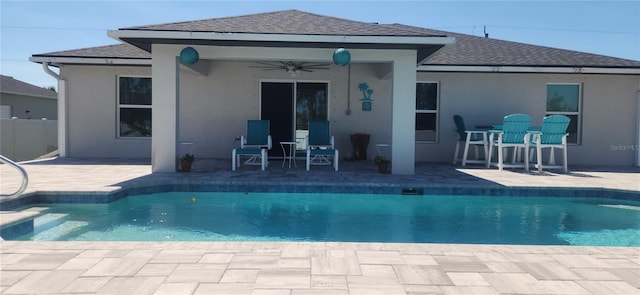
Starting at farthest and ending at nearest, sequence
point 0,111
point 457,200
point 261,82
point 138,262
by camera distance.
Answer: point 0,111 → point 261,82 → point 457,200 → point 138,262

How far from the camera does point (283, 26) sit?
7.48 meters

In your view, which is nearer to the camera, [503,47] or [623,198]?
[623,198]

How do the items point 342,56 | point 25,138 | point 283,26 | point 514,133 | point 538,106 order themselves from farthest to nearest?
point 25,138 < point 538,106 < point 514,133 < point 283,26 < point 342,56

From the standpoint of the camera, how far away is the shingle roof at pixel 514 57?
9.59m

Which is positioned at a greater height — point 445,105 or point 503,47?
point 503,47

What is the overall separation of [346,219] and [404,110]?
3.15m

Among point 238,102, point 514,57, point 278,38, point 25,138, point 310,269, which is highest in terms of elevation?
point 514,57

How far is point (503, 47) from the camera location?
1148 centimetres

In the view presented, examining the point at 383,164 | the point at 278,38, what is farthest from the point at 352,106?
the point at 278,38

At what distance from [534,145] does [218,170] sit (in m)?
6.50

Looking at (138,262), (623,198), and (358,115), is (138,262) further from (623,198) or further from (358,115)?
(358,115)

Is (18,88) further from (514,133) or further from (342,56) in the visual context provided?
(514,133)

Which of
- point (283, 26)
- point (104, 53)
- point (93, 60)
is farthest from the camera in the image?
point (104, 53)

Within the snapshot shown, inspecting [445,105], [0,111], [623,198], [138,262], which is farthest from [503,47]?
[0,111]
